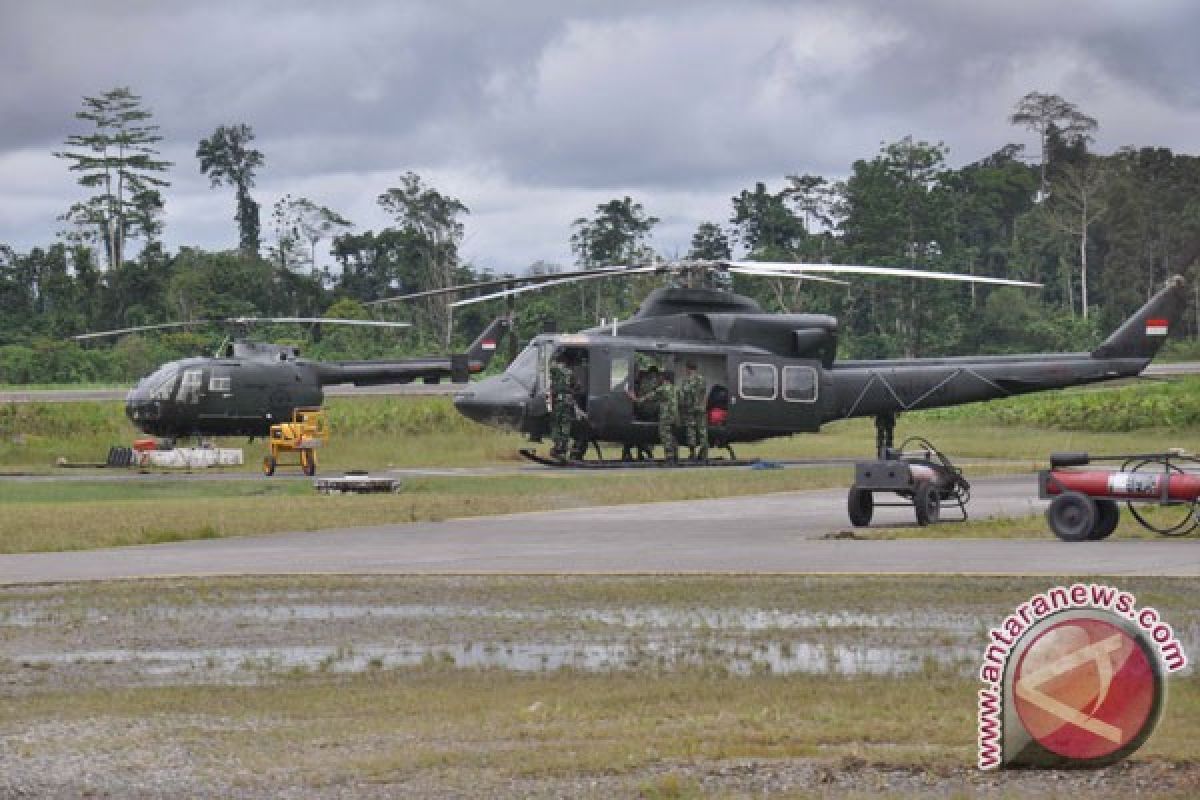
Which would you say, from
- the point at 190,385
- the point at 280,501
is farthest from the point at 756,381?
the point at 190,385

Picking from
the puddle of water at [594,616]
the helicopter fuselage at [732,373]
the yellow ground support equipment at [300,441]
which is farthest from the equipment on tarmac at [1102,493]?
the yellow ground support equipment at [300,441]

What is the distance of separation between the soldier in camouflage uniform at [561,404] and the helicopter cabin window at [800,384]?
4.45 m

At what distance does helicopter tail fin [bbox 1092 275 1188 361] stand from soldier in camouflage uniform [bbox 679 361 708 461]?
29.7 feet

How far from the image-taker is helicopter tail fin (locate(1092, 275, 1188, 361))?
130 ft

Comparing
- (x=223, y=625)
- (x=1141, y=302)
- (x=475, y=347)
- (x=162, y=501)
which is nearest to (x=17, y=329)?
(x=475, y=347)

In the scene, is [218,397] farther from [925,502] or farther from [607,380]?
[925,502]

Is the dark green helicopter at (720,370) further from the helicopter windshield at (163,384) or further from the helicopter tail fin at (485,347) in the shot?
the helicopter tail fin at (485,347)

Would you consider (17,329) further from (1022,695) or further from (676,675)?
(1022,695)

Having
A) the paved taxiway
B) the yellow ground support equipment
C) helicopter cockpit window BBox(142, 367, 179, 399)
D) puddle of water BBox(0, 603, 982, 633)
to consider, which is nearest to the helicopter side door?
the paved taxiway

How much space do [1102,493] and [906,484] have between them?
313 cm

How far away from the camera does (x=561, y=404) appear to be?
3616 centimetres

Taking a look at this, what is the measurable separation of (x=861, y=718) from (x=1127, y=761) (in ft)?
7.29

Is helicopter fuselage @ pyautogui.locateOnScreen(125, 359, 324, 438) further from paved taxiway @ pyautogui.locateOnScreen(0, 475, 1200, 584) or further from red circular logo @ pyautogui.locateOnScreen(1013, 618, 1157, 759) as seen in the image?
red circular logo @ pyautogui.locateOnScreen(1013, 618, 1157, 759)

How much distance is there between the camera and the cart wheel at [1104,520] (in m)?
22.8
